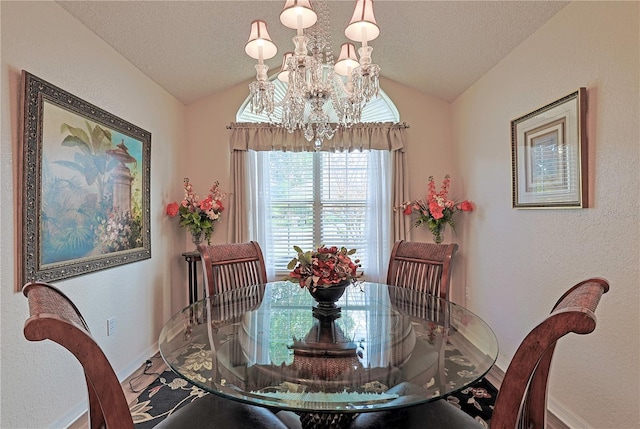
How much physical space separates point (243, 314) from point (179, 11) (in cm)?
210

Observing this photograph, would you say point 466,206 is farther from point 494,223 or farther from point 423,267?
point 423,267

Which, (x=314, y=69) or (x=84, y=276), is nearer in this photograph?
(x=314, y=69)

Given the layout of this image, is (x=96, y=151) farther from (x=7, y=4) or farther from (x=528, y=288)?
(x=528, y=288)

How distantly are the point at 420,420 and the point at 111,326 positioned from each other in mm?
2263

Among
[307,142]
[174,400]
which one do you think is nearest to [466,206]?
[307,142]

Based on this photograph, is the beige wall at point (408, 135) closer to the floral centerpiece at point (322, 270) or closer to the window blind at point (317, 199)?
the window blind at point (317, 199)

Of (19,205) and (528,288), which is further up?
(19,205)

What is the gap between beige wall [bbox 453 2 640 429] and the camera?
1642 millimetres

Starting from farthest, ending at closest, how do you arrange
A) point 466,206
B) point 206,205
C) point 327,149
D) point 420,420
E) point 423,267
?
point 327,149 → point 206,205 → point 466,206 → point 423,267 → point 420,420

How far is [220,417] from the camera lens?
124 cm

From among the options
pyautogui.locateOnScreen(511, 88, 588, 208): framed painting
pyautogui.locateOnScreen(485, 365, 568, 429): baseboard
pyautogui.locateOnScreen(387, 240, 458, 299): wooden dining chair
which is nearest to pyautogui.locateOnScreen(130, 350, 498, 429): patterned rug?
pyautogui.locateOnScreen(485, 365, 568, 429): baseboard

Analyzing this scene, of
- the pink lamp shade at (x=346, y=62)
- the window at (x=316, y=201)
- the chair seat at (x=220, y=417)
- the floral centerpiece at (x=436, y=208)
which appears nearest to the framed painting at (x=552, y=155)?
the floral centerpiece at (x=436, y=208)

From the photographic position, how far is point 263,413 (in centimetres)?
129

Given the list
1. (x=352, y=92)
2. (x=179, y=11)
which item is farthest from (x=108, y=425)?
(x=179, y=11)
